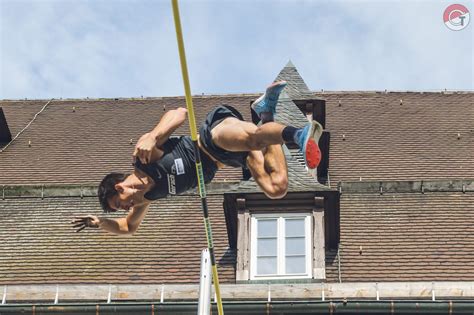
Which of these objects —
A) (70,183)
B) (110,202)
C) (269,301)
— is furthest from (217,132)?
(70,183)

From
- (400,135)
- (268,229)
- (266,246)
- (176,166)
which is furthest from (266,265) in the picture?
(400,135)

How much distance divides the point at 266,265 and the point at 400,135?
6.26 meters

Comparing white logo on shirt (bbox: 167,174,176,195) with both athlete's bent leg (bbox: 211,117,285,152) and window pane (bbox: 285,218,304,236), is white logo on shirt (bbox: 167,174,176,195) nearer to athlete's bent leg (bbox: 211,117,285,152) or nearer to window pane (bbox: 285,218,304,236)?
athlete's bent leg (bbox: 211,117,285,152)

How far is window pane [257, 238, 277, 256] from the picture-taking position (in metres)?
16.0

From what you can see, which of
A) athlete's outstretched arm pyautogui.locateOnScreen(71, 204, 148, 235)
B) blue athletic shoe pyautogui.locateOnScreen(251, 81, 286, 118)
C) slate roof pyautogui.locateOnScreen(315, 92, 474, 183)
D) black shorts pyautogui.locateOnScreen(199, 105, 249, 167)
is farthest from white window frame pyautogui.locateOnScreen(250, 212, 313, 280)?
blue athletic shoe pyautogui.locateOnScreen(251, 81, 286, 118)

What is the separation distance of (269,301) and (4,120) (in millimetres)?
8418

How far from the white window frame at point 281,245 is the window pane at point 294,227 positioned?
4 centimetres

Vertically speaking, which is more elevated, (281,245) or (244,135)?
(281,245)

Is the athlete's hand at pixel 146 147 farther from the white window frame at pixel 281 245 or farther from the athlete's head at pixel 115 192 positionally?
the white window frame at pixel 281 245

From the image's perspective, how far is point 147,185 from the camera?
34.7 feet

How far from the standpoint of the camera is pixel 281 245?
52.4 ft

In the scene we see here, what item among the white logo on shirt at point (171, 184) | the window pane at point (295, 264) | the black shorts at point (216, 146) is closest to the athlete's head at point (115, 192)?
the white logo on shirt at point (171, 184)

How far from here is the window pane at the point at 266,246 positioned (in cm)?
1600

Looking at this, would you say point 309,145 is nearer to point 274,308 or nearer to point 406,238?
point 274,308
